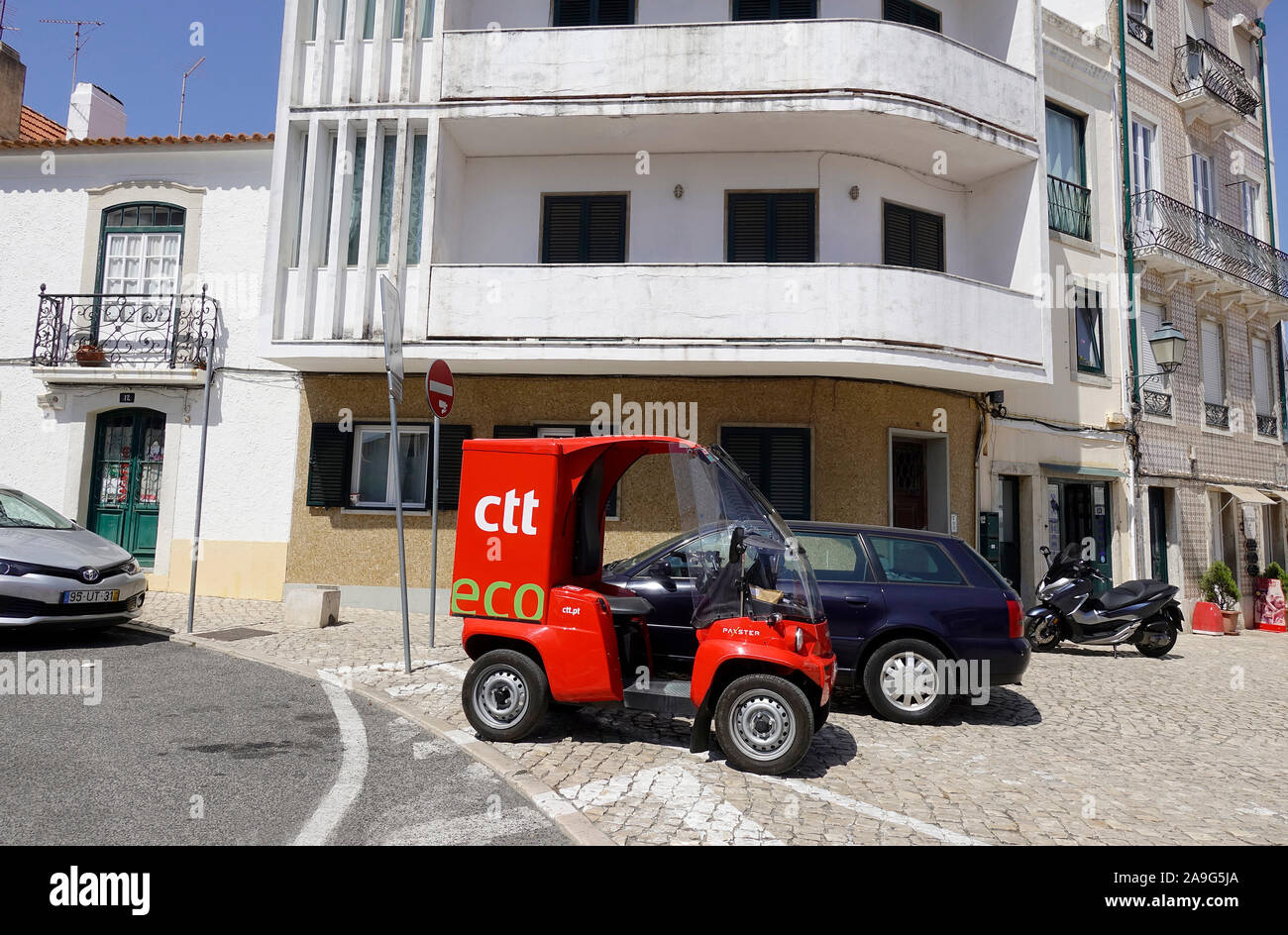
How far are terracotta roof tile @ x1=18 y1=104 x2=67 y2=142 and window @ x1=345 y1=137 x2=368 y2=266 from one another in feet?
29.9

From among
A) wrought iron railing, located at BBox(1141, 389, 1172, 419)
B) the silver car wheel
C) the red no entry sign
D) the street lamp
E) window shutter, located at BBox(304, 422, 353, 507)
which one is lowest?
the silver car wheel

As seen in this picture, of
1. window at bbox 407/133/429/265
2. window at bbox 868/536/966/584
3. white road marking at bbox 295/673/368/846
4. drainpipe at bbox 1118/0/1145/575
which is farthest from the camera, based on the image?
drainpipe at bbox 1118/0/1145/575

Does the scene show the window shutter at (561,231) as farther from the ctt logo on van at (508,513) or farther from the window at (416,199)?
the ctt logo on van at (508,513)

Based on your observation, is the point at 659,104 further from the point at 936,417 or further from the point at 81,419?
the point at 81,419

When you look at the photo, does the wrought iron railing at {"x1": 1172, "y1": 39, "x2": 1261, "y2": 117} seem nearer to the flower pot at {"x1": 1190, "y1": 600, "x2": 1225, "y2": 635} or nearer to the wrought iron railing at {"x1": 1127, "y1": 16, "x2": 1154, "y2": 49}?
the wrought iron railing at {"x1": 1127, "y1": 16, "x2": 1154, "y2": 49}

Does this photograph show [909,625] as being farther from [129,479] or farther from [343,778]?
[129,479]

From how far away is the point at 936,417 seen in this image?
11633 millimetres

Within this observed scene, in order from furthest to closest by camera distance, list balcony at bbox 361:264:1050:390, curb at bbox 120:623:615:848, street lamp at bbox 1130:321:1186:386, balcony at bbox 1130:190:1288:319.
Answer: balcony at bbox 1130:190:1288:319 → street lamp at bbox 1130:321:1186:386 → balcony at bbox 361:264:1050:390 → curb at bbox 120:623:615:848

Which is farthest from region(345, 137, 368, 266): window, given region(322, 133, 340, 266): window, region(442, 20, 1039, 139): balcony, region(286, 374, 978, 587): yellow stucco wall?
region(286, 374, 978, 587): yellow stucco wall

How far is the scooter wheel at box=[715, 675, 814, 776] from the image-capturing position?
4.61 meters

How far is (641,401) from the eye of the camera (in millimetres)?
11117

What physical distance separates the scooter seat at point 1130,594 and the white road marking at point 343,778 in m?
9.54

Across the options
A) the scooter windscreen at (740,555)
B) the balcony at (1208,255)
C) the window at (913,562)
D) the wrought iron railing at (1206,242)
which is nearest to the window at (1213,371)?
the balcony at (1208,255)
